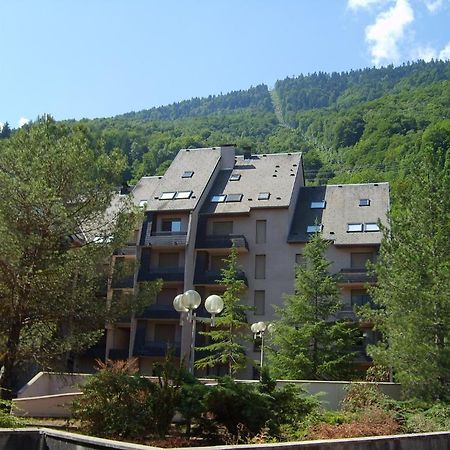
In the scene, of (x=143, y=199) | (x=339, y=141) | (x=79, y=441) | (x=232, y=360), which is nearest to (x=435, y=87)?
(x=339, y=141)

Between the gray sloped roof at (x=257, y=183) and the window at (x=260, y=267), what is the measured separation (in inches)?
129

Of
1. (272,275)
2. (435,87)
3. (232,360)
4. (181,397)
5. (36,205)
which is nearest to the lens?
(181,397)

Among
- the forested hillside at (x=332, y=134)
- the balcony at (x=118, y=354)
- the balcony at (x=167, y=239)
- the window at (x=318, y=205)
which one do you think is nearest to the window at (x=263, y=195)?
the window at (x=318, y=205)

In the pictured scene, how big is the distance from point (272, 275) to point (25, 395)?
69.0 feet

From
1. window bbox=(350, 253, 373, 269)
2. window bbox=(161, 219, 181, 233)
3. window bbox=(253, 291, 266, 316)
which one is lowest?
window bbox=(253, 291, 266, 316)

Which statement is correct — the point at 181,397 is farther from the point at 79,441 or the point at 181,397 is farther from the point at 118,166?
the point at 118,166

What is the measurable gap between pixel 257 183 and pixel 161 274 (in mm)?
9360

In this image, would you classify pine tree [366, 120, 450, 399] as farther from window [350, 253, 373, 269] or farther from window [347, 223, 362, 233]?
window [347, 223, 362, 233]

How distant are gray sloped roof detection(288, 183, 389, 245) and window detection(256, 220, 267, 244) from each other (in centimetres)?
182

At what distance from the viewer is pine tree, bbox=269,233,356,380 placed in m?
30.1

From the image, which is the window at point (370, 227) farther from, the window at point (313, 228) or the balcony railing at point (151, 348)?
the balcony railing at point (151, 348)

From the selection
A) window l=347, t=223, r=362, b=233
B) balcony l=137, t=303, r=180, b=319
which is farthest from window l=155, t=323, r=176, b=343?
window l=347, t=223, r=362, b=233

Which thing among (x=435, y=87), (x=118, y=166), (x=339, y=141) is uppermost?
(x=435, y=87)

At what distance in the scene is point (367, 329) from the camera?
38531 mm
